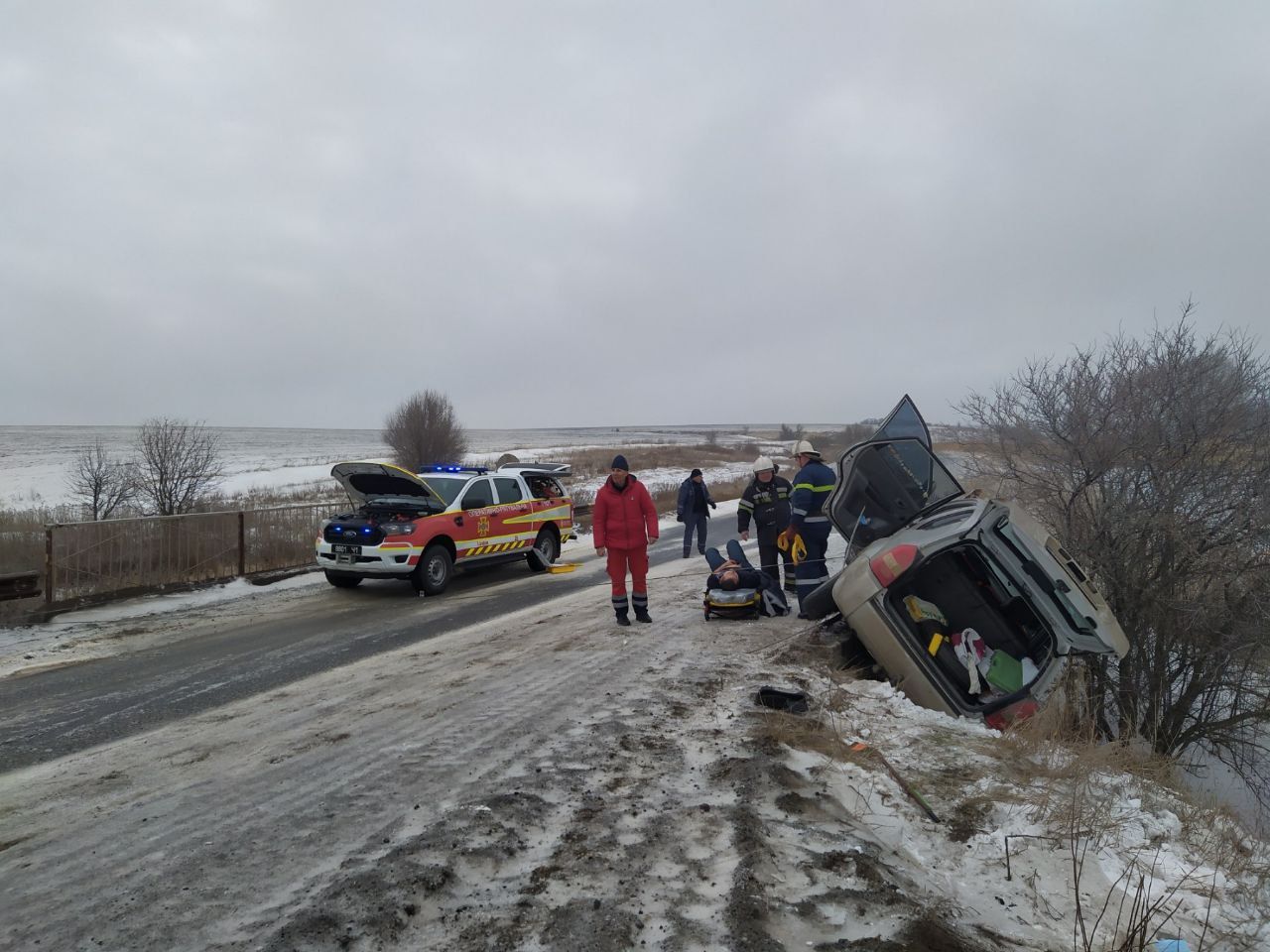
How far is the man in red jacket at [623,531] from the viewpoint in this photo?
8.20 meters

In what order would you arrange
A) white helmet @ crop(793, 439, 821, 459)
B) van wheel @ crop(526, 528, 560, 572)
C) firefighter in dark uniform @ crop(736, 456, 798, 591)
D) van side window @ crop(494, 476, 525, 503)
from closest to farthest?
white helmet @ crop(793, 439, 821, 459), firefighter in dark uniform @ crop(736, 456, 798, 591), van side window @ crop(494, 476, 525, 503), van wheel @ crop(526, 528, 560, 572)

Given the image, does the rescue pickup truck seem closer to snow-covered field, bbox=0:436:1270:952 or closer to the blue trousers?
the blue trousers

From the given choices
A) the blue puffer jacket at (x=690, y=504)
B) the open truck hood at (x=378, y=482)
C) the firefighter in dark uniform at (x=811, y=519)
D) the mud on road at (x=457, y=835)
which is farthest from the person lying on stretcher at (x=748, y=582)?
the blue puffer jacket at (x=690, y=504)

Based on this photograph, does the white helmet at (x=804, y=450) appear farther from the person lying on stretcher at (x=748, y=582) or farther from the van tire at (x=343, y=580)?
the van tire at (x=343, y=580)

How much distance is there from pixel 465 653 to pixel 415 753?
286 cm

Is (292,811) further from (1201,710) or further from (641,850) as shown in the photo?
(1201,710)

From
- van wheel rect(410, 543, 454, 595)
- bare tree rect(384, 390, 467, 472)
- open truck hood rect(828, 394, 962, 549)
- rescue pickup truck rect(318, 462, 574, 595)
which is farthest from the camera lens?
bare tree rect(384, 390, 467, 472)

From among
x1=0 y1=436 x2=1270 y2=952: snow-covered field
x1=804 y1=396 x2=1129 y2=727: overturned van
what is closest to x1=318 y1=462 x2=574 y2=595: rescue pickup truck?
x1=0 y1=436 x2=1270 y2=952: snow-covered field

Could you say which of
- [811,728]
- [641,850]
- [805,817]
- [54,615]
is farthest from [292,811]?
[54,615]

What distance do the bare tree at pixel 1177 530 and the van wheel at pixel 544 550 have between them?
8.44 meters

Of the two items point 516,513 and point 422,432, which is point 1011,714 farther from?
point 422,432

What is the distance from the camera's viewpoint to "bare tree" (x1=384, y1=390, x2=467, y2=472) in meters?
32.8

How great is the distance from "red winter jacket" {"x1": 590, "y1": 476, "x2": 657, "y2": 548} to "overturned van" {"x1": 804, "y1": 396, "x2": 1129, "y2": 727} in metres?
2.12

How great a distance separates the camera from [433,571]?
11461 millimetres
